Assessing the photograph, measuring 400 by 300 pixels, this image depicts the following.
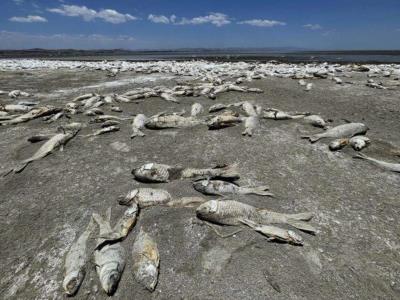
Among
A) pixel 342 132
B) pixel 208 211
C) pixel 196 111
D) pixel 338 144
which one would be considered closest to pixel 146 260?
pixel 208 211

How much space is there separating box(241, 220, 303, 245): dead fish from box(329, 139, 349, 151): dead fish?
401 cm

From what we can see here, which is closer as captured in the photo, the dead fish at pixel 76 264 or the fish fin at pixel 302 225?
the dead fish at pixel 76 264

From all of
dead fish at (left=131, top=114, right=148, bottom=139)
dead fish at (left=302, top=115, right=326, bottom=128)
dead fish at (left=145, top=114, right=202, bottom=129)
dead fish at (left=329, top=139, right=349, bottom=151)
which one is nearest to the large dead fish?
dead fish at (left=131, top=114, right=148, bottom=139)

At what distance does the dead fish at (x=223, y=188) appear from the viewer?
5.55 meters

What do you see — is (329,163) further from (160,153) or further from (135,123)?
(135,123)

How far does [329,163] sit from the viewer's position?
707 cm

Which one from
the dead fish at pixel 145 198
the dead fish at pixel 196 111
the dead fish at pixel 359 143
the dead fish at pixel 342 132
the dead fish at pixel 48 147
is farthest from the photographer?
the dead fish at pixel 196 111

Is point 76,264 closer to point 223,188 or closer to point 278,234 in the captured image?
point 223,188

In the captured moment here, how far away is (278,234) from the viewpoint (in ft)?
14.6

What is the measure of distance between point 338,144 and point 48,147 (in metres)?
7.93

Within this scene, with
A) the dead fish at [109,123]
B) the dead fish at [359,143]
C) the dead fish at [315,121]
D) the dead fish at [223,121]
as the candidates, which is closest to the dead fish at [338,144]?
the dead fish at [359,143]

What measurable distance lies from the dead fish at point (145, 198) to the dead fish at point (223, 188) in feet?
2.16

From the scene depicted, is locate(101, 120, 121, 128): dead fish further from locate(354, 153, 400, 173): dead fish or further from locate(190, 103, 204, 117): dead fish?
locate(354, 153, 400, 173): dead fish

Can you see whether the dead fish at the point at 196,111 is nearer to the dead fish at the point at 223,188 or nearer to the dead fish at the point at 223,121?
the dead fish at the point at 223,121
